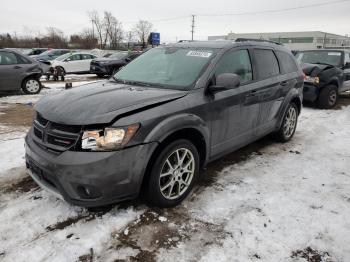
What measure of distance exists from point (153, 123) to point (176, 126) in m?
0.28

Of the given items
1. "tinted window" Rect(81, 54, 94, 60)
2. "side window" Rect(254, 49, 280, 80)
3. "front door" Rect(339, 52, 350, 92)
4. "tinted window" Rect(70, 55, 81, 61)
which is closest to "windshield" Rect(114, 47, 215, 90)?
"side window" Rect(254, 49, 280, 80)

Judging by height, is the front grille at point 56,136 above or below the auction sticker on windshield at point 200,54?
below

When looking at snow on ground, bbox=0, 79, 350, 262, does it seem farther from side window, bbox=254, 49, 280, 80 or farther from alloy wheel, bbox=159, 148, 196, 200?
side window, bbox=254, 49, 280, 80

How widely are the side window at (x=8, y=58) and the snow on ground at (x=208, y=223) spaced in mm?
7074

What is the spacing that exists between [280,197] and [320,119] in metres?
4.87

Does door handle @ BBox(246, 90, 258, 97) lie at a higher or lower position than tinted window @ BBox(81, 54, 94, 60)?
lower

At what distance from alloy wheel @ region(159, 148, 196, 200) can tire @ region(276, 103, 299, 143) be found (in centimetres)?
262

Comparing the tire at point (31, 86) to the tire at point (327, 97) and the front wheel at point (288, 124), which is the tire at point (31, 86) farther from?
the tire at point (327, 97)

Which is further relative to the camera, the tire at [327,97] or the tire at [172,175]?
the tire at [327,97]

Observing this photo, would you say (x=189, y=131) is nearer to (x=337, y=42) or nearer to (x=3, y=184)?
(x=3, y=184)

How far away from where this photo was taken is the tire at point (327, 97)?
29.9 ft

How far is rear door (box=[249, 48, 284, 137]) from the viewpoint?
4.64 m

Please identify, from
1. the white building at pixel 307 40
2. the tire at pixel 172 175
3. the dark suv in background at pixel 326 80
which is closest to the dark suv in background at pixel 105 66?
the dark suv in background at pixel 326 80

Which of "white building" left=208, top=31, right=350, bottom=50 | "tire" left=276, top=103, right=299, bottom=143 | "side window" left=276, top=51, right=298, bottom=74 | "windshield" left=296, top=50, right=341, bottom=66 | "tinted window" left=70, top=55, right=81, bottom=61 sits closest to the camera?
"side window" left=276, top=51, right=298, bottom=74
